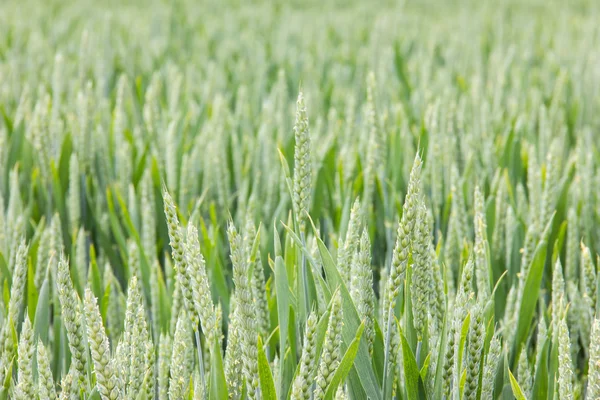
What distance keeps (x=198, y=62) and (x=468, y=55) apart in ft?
4.82

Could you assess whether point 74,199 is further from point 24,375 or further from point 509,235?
point 509,235

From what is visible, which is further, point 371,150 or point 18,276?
point 371,150

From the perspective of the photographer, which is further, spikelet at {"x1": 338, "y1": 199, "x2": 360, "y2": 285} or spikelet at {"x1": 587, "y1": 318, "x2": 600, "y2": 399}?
spikelet at {"x1": 338, "y1": 199, "x2": 360, "y2": 285}

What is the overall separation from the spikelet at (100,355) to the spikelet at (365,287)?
32 cm

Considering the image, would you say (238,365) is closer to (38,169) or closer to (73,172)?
(73,172)

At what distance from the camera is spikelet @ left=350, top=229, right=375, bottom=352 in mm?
830

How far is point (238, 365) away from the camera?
0.85 meters

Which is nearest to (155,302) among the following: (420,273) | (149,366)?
(149,366)

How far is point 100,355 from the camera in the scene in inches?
26.6

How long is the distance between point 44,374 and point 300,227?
1.22ft

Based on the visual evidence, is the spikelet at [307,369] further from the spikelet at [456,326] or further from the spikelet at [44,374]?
the spikelet at [44,374]

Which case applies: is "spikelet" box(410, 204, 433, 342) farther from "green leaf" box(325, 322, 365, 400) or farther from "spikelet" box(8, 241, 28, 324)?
"spikelet" box(8, 241, 28, 324)

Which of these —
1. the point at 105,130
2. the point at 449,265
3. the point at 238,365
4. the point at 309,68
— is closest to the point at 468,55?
the point at 309,68

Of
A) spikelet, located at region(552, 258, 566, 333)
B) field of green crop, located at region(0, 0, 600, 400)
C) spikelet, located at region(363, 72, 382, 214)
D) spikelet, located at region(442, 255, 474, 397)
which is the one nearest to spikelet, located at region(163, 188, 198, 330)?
field of green crop, located at region(0, 0, 600, 400)
